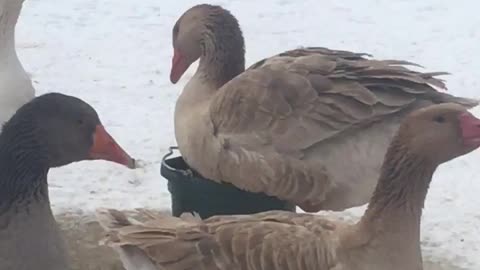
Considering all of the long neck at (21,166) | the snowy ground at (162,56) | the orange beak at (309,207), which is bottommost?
the snowy ground at (162,56)

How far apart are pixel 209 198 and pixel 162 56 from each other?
3.85 m

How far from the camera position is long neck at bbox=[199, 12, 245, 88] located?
6.24 m

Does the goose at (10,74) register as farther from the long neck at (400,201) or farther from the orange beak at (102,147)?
the long neck at (400,201)

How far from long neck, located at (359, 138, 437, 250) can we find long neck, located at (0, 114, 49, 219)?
48.9 inches

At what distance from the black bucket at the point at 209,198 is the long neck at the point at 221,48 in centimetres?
56

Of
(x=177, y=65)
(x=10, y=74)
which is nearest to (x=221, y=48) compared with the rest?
(x=177, y=65)

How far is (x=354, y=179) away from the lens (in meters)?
5.74

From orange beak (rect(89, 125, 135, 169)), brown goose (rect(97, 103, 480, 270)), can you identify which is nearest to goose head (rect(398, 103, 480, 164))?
brown goose (rect(97, 103, 480, 270))

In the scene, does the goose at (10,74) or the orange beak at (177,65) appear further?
the orange beak at (177,65)

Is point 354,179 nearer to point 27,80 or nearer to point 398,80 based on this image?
point 398,80

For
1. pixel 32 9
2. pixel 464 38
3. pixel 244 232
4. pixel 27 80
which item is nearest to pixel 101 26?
pixel 32 9

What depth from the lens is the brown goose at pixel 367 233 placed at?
15.1 ft

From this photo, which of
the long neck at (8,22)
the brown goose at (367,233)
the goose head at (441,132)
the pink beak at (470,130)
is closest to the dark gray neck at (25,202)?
the brown goose at (367,233)

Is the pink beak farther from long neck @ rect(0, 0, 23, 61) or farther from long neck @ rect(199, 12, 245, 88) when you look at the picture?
long neck @ rect(0, 0, 23, 61)
